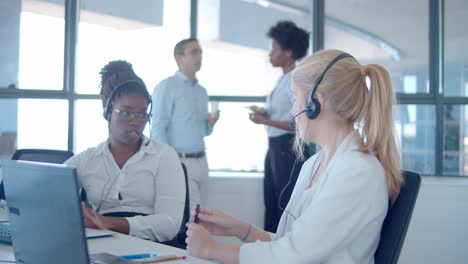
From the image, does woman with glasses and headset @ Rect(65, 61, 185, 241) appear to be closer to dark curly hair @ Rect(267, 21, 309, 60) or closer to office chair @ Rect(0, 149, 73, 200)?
office chair @ Rect(0, 149, 73, 200)

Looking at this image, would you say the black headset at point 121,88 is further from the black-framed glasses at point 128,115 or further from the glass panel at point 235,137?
the glass panel at point 235,137

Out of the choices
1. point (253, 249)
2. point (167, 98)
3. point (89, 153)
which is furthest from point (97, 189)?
point (167, 98)

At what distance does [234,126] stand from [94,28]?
130cm

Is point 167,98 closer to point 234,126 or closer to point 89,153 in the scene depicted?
point 234,126

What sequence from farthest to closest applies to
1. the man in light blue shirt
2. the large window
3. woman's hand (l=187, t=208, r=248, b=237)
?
the large window
the man in light blue shirt
woman's hand (l=187, t=208, r=248, b=237)

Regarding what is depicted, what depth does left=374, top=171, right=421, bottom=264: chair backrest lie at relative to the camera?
1.46 metres

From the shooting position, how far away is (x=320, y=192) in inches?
59.2

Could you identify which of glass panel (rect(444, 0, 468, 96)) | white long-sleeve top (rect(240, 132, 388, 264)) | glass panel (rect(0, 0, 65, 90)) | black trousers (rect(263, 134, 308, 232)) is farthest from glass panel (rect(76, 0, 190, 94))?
white long-sleeve top (rect(240, 132, 388, 264))

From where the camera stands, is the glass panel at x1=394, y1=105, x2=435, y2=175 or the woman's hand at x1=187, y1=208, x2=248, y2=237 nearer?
the woman's hand at x1=187, y1=208, x2=248, y2=237

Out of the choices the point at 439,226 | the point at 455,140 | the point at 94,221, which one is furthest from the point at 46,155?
the point at 455,140

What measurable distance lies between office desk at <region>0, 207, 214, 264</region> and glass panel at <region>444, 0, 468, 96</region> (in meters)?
3.15

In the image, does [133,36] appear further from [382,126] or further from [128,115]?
[382,126]

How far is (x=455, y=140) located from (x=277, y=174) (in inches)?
57.6

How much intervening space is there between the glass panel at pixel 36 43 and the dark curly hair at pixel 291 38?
171cm
